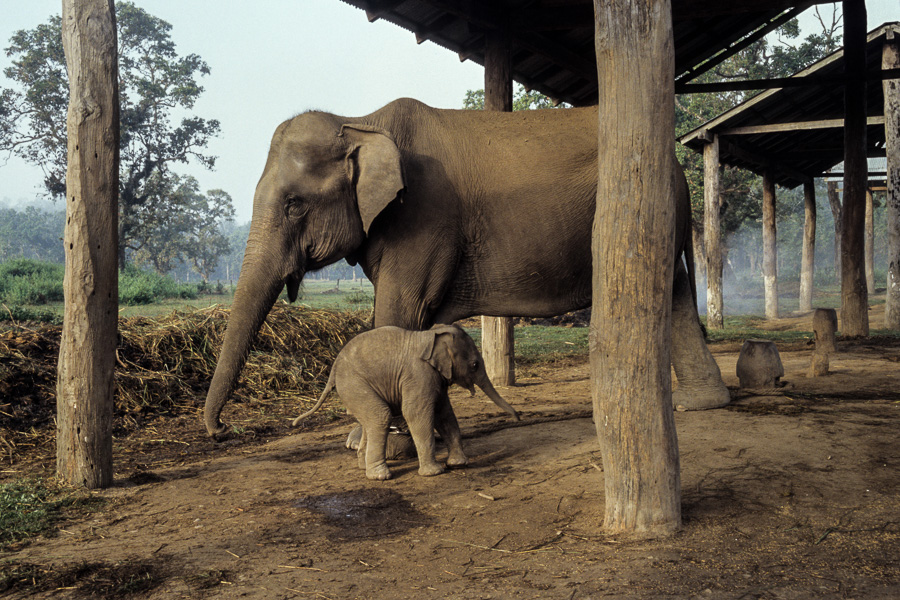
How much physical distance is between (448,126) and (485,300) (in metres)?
1.49

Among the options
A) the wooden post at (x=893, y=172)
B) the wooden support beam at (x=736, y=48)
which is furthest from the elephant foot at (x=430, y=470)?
the wooden post at (x=893, y=172)

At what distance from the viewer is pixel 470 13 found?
26.4ft

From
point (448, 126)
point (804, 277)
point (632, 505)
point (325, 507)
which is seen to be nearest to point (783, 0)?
point (448, 126)

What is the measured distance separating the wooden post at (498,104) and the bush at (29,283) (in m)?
11.8

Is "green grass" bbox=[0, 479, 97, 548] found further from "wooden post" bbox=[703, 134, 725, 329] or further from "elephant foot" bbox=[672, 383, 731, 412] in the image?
"wooden post" bbox=[703, 134, 725, 329]

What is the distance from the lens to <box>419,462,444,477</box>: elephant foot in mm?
5066

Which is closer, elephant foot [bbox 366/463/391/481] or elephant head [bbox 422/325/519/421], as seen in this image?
elephant foot [bbox 366/463/391/481]

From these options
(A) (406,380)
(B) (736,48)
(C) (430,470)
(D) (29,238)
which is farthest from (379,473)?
(D) (29,238)

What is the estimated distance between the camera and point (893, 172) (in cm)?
1308

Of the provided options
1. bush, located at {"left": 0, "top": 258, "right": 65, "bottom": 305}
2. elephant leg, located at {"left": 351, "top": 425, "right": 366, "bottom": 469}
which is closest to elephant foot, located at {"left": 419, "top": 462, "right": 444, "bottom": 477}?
elephant leg, located at {"left": 351, "top": 425, "right": 366, "bottom": 469}

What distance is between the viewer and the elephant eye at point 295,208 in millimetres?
5570

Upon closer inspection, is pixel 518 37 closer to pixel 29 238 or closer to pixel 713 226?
pixel 713 226

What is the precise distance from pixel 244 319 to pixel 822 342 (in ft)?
20.8

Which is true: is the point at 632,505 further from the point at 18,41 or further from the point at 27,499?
the point at 18,41
